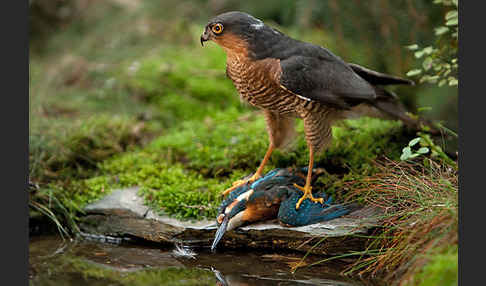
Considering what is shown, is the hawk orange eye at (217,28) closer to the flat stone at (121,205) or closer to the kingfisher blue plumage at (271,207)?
the kingfisher blue plumage at (271,207)

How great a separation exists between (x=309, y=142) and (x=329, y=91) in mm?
475

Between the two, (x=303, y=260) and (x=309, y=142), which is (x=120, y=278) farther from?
(x=309, y=142)

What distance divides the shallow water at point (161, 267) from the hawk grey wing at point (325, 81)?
4.51 feet

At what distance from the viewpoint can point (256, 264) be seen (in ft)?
13.5

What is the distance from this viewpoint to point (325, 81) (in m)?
4.39

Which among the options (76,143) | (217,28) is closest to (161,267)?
(217,28)

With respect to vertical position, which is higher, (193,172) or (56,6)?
(56,6)

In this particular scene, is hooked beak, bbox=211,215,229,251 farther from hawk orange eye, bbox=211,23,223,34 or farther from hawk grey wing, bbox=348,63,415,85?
hawk grey wing, bbox=348,63,415,85

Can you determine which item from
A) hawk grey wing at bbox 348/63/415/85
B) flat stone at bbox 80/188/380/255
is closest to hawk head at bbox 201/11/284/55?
hawk grey wing at bbox 348/63/415/85

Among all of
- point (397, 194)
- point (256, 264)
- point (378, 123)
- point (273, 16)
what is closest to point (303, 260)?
point (256, 264)

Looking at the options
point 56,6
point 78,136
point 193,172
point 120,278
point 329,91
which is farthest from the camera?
point 56,6

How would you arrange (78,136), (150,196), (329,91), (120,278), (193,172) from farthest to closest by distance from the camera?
(78,136), (193,172), (150,196), (329,91), (120,278)

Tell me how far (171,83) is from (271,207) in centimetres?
359

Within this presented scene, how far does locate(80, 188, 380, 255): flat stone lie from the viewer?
13.6ft
